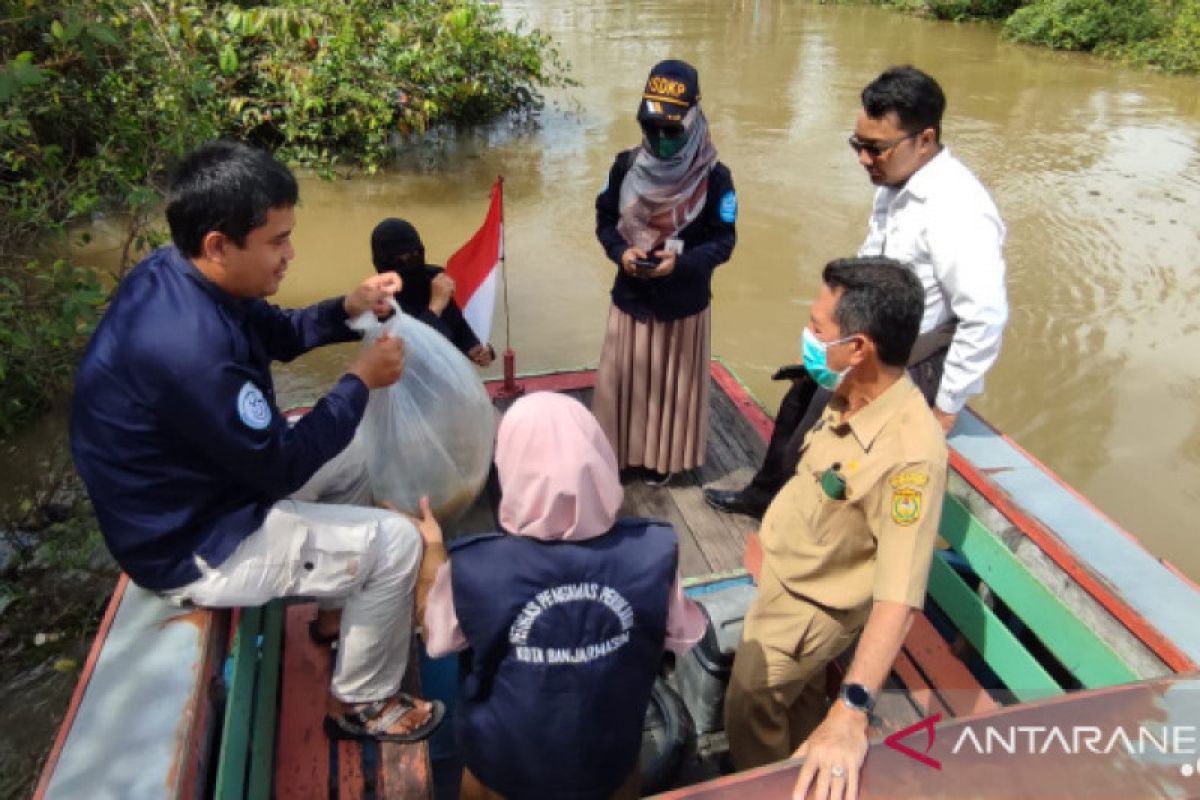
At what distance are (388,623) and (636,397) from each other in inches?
62.2

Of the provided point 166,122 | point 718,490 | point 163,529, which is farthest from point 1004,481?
point 166,122

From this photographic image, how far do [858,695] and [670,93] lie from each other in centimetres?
199

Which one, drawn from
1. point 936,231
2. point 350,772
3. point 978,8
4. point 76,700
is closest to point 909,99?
point 936,231

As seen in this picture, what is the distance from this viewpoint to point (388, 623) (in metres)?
2.08

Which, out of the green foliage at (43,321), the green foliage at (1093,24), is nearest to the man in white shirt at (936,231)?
the green foliage at (43,321)

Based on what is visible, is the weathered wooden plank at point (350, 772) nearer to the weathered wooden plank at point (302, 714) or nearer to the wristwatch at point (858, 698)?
the weathered wooden plank at point (302, 714)

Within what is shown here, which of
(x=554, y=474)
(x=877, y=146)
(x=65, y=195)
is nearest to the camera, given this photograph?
(x=554, y=474)

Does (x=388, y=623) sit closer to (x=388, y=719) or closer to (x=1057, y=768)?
(x=388, y=719)

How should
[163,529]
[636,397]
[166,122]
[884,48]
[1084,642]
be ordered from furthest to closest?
[884,48]
[166,122]
[636,397]
[1084,642]
[163,529]

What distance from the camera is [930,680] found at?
8.48ft

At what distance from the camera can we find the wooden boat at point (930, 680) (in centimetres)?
101

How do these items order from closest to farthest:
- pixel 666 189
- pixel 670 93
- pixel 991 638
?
pixel 991 638 < pixel 670 93 < pixel 666 189

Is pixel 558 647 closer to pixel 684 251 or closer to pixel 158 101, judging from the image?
pixel 684 251

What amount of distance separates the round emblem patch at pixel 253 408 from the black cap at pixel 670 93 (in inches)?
64.4
